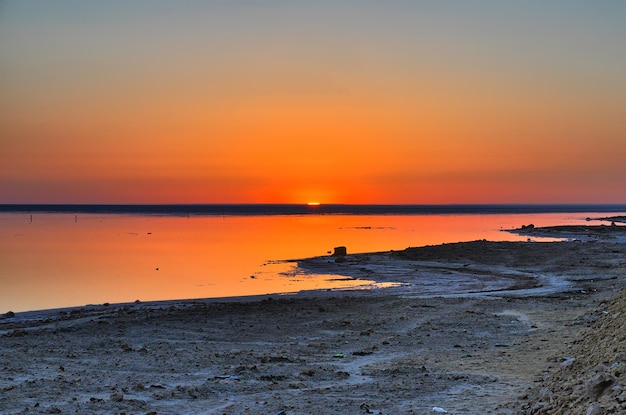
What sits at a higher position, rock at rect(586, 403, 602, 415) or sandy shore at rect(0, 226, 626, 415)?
rock at rect(586, 403, 602, 415)

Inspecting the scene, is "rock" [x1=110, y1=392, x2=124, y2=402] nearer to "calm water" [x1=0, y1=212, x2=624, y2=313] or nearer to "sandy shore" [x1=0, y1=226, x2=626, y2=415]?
"sandy shore" [x1=0, y1=226, x2=626, y2=415]

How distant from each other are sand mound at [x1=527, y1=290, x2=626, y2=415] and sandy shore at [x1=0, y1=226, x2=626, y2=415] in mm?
25

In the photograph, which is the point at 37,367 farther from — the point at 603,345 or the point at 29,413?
the point at 603,345

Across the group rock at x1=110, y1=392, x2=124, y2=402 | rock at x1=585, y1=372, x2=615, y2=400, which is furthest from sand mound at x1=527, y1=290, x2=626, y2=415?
rock at x1=110, y1=392, x2=124, y2=402

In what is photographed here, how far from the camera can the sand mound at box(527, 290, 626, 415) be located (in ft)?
21.5

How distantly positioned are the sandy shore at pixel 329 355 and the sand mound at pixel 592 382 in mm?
25

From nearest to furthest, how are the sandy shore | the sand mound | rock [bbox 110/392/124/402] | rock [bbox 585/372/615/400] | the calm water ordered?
the sand mound < rock [bbox 585/372/615/400] < the sandy shore < rock [bbox 110/392/124/402] < the calm water

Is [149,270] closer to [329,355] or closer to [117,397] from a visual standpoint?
[329,355]

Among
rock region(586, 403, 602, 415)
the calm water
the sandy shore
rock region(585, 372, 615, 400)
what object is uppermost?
rock region(585, 372, 615, 400)

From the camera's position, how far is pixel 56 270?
115 feet

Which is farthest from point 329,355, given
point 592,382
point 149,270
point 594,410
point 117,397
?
point 149,270

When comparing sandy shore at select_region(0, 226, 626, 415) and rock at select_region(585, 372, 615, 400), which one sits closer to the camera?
rock at select_region(585, 372, 615, 400)

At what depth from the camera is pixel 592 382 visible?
7.11 m

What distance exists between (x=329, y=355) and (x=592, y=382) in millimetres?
6770
